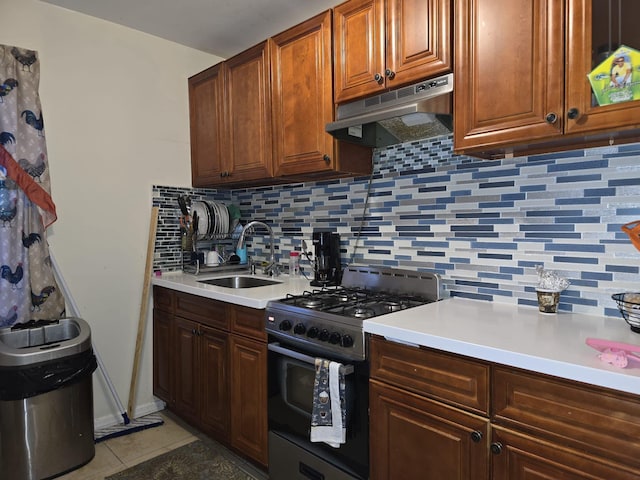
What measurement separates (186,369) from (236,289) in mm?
686

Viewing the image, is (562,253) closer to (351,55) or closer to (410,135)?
(410,135)

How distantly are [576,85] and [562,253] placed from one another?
2.17 ft

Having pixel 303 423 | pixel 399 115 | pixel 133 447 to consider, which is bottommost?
pixel 133 447

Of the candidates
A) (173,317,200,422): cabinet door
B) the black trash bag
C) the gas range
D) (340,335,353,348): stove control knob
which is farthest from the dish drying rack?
(340,335,353,348): stove control knob

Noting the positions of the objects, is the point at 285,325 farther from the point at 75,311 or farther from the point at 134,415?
the point at 134,415

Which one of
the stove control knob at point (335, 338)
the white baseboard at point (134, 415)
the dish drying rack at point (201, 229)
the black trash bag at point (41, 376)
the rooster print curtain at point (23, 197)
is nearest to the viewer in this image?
the stove control knob at point (335, 338)

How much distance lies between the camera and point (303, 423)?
182 cm

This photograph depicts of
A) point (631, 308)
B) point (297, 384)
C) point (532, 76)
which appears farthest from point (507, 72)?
point (297, 384)

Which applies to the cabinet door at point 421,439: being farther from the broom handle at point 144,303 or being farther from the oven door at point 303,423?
the broom handle at point 144,303

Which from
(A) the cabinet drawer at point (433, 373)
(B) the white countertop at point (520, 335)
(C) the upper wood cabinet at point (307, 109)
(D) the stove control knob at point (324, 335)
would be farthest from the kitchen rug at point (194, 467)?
(C) the upper wood cabinet at point (307, 109)

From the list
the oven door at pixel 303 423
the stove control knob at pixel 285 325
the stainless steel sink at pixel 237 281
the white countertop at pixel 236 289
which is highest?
the white countertop at pixel 236 289

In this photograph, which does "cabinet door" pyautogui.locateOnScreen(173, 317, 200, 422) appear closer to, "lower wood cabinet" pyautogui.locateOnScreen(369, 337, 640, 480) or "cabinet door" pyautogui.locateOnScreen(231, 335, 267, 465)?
"cabinet door" pyautogui.locateOnScreen(231, 335, 267, 465)

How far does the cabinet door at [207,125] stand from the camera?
2770mm

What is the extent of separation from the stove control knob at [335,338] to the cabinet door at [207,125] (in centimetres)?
158
